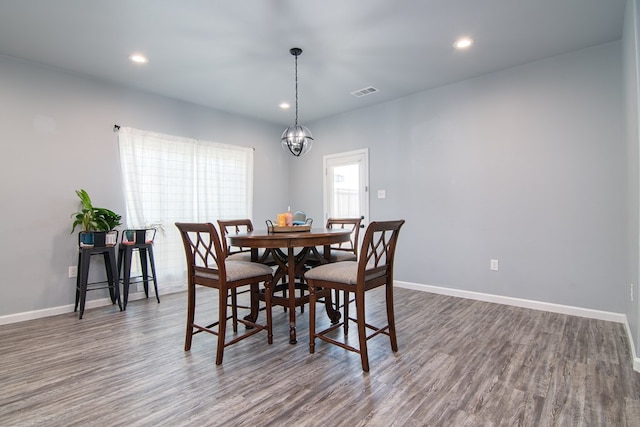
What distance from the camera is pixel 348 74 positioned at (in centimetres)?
360

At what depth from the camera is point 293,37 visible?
2812mm

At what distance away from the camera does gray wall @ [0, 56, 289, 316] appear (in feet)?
10.2

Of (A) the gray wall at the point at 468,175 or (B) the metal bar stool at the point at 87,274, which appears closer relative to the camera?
(A) the gray wall at the point at 468,175

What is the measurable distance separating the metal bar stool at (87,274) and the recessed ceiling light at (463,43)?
3.95 meters

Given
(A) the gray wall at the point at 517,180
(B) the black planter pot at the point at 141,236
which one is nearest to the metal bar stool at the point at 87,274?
(B) the black planter pot at the point at 141,236

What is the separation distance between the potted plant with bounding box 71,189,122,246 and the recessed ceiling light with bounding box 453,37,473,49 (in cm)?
386

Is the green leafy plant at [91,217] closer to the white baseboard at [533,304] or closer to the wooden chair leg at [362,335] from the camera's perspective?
the wooden chair leg at [362,335]

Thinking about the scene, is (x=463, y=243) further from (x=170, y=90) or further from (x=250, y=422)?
(x=170, y=90)

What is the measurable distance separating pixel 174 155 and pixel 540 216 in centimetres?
439

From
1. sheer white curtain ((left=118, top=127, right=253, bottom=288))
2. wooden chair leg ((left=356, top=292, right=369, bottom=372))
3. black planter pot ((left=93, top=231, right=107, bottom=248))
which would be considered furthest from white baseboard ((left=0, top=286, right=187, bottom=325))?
wooden chair leg ((left=356, top=292, right=369, bottom=372))

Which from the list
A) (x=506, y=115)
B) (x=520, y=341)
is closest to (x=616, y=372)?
(x=520, y=341)

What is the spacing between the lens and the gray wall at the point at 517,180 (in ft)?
9.77

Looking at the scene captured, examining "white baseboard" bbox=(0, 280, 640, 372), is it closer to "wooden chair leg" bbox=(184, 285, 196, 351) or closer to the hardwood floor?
the hardwood floor

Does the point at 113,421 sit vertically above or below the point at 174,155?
below
